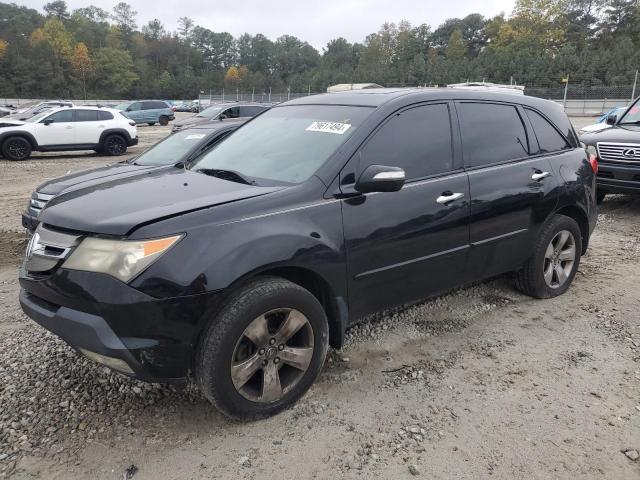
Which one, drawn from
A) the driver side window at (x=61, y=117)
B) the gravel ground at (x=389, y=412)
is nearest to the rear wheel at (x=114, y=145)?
the driver side window at (x=61, y=117)

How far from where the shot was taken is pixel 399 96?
354cm

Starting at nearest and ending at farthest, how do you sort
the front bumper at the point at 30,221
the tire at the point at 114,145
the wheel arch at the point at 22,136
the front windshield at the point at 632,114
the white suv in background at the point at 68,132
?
the front bumper at the point at 30,221
the front windshield at the point at 632,114
the wheel arch at the point at 22,136
the white suv in background at the point at 68,132
the tire at the point at 114,145

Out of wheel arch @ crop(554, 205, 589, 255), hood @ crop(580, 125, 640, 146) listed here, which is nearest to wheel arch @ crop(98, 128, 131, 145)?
hood @ crop(580, 125, 640, 146)

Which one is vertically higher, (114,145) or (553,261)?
(553,261)

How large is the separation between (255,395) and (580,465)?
5.44 ft

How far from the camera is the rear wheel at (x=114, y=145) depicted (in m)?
16.2

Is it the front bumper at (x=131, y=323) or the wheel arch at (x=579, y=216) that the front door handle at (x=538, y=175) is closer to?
the wheel arch at (x=579, y=216)

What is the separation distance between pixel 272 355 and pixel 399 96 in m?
1.93

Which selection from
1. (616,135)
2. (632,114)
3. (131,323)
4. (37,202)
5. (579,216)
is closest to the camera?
(131,323)

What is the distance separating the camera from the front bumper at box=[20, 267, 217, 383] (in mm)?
2447

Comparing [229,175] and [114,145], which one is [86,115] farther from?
[229,175]

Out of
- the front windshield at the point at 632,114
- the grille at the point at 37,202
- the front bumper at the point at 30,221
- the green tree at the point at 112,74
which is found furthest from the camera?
the green tree at the point at 112,74

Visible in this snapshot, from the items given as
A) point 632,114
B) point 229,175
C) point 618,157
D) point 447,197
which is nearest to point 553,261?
point 447,197

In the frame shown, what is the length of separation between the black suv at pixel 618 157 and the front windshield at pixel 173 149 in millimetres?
5694
